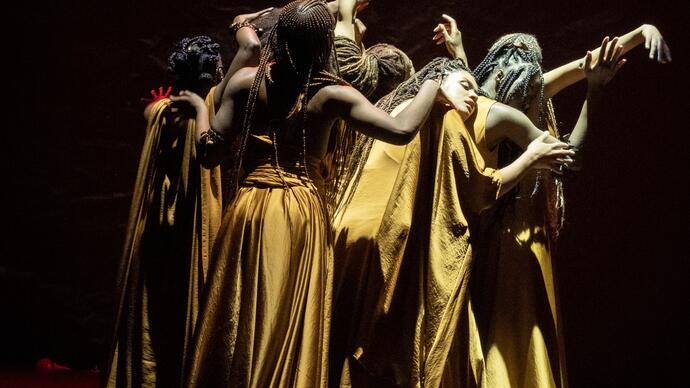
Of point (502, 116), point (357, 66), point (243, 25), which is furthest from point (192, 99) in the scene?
point (502, 116)

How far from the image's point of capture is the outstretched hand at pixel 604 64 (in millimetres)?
2895

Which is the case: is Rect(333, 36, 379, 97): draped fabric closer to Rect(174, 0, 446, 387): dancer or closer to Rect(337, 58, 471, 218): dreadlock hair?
Rect(337, 58, 471, 218): dreadlock hair

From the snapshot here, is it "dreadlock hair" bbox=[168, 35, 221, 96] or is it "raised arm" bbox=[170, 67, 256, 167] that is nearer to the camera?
"raised arm" bbox=[170, 67, 256, 167]

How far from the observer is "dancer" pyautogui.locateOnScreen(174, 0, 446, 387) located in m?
2.30

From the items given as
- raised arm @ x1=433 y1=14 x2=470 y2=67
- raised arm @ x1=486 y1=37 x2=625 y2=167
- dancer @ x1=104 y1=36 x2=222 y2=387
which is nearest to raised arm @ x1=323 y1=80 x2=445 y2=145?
raised arm @ x1=486 y1=37 x2=625 y2=167

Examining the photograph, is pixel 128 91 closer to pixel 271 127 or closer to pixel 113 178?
pixel 113 178

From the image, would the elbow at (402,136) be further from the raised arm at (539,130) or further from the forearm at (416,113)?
the raised arm at (539,130)

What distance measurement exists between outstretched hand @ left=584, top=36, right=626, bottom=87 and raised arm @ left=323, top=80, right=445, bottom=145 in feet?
2.63

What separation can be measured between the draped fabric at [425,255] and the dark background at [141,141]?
1584 millimetres

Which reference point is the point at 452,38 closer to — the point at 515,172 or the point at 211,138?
the point at 515,172

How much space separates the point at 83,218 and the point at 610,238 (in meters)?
2.46

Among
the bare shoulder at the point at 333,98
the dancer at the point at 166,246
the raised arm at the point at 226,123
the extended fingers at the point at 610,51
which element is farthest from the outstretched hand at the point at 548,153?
the dancer at the point at 166,246

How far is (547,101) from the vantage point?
10.4 feet

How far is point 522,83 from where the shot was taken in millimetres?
3002
